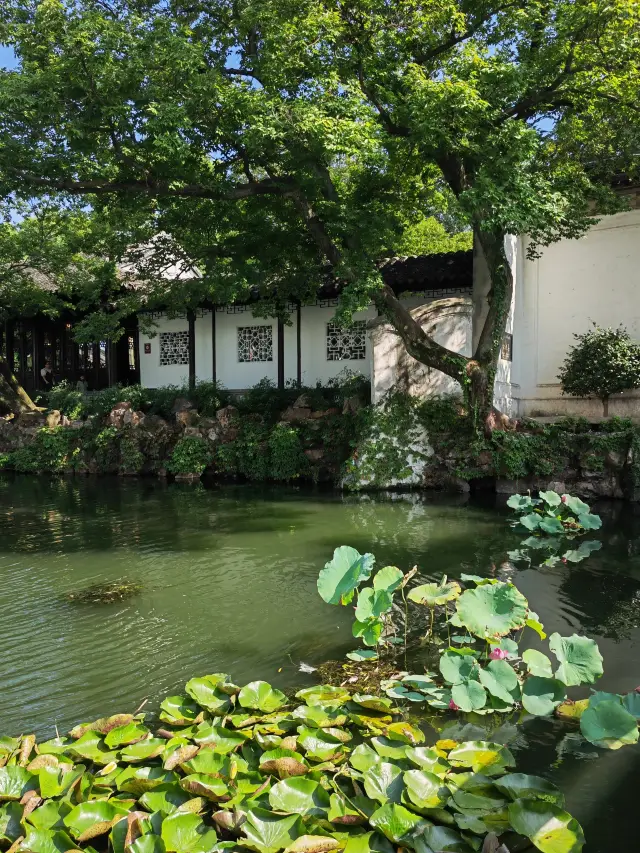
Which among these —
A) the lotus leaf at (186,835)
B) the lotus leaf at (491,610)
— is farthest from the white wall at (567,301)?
the lotus leaf at (186,835)

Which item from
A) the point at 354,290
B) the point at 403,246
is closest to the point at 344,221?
the point at 354,290

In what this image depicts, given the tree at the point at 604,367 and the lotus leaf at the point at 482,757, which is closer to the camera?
the lotus leaf at the point at 482,757

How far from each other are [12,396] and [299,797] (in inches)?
671

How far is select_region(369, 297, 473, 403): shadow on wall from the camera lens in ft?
38.5

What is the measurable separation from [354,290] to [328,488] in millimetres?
4215

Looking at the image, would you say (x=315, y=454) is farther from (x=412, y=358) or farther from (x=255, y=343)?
(x=255, y=343)

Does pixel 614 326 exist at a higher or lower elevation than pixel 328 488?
higher

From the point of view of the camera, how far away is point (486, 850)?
237cm

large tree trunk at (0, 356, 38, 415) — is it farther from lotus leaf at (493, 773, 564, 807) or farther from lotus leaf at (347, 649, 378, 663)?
lotus leaf at (493, 773, 564, 807)

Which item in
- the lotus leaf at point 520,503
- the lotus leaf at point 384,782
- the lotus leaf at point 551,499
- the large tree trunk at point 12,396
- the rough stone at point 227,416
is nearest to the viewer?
the lotus leaf at point 384,782

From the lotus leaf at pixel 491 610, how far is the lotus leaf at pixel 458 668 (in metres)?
0.27

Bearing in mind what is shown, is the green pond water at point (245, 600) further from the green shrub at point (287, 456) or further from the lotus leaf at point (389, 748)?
the green shrub at point (287, 456)

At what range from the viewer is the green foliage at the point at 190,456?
13891 millimetres

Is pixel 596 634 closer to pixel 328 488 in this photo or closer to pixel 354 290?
pixel 354 290
